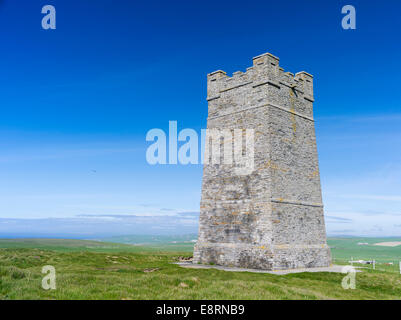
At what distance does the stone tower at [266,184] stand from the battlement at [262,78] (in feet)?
0.21

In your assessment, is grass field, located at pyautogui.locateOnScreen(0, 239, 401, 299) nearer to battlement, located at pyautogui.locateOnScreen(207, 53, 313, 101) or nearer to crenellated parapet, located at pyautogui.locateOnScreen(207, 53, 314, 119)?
crenellated parapet, located at pyautogui.locateOnScreen(207, 53, 314, 119)

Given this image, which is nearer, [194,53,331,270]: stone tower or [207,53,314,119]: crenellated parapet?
[194,53,331,270]: stone tower

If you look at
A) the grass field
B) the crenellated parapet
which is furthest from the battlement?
the grass field

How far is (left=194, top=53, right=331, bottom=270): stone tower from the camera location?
19344 millimetres

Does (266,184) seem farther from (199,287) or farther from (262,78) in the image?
(199,287)

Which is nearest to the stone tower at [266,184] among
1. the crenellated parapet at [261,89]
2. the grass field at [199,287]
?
the crenellated parapet at [261,89]

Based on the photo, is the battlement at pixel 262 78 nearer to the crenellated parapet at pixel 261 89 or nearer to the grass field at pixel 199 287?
the crenellated parapet at pixel 261 89

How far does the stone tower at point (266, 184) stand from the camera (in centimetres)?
1934

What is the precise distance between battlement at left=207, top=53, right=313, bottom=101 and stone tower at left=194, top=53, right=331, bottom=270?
64 mm

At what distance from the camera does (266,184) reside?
63.9ft

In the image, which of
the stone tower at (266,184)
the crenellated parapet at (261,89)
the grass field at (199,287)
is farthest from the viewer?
the crenellated parapet at (261,89)

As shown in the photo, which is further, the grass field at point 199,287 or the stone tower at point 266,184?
the stone tower at point 266,184

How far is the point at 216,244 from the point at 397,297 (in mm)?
10229
